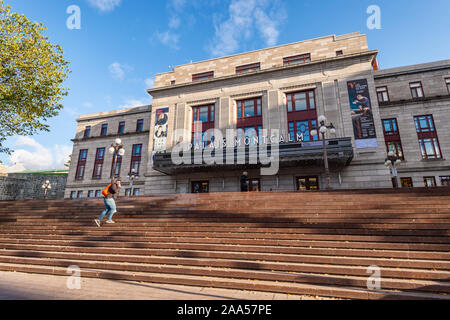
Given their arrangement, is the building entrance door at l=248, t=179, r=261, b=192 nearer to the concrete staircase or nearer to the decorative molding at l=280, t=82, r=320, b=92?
the decorative molding at l=280, t=82, r=320, b=92

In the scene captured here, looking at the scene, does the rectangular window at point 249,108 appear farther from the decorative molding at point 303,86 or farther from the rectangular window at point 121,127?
the rectangular window at point 121,127

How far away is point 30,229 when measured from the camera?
11.0 metres

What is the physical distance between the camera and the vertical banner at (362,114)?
2133cm

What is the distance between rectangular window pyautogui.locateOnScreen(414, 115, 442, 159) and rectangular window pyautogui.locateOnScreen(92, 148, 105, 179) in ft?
144

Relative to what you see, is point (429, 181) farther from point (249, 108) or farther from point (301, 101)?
point (249, 108)

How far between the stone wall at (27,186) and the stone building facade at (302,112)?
3317 centimetres

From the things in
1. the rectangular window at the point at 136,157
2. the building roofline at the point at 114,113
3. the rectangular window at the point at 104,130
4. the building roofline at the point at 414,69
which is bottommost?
the rectangular window at the point at 136,157

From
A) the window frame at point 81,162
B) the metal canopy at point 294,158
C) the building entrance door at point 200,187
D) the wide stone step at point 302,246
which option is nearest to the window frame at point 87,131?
the window frame at point 81,162

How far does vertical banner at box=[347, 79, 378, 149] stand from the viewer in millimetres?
21328

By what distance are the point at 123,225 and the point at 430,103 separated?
33227 mm

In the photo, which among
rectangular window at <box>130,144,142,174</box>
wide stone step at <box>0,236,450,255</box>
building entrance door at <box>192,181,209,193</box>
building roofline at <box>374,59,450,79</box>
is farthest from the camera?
rectangular window at <box>130,144,142,174</box>

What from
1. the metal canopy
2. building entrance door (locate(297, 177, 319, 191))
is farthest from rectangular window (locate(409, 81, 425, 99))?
building entrance door (locate(297, 177, 319, 191))

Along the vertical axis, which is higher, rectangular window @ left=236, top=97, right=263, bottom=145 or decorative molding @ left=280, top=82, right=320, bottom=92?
decorative molding @ left=280, top=82, right=320, bottom=92

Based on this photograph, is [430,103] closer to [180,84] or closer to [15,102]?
[180,84]
